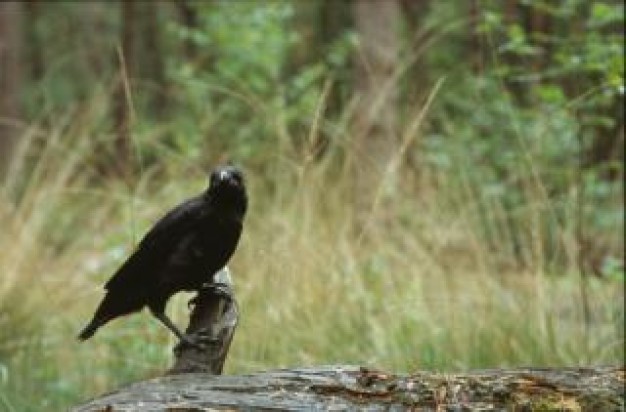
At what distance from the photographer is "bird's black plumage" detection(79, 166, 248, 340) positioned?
3.15m

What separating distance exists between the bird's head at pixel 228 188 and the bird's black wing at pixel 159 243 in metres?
0.06

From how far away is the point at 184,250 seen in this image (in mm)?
3242

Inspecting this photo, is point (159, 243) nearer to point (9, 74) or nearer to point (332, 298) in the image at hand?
point (332, 298)

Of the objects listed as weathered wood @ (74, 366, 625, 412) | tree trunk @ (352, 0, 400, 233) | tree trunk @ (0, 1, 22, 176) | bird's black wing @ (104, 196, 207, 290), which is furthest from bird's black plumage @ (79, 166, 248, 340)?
tree trunk @ (0, 1, 22, 176)

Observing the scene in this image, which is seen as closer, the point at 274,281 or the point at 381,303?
the point at 274,281

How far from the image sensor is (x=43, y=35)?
21.8 meters

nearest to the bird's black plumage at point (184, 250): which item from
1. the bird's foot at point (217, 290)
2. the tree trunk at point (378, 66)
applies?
the bird's foot at point (217, 290)

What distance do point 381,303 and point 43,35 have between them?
16.5m

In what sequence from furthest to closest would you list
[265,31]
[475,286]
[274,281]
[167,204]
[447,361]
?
[265,31]
[167,204]
[475,286]
[274,281]
[447,361]

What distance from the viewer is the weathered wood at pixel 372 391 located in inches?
120

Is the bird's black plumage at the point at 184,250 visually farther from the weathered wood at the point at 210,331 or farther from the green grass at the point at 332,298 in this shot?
the green grass at the point at 332,298

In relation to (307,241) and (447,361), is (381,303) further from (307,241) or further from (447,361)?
(447,361)

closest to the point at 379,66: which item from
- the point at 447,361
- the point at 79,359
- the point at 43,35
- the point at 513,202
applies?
the point at 513,202

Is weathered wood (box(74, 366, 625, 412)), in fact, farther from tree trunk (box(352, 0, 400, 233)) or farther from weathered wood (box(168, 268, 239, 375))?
tree trunk (box(352, 0, 400, 233))
